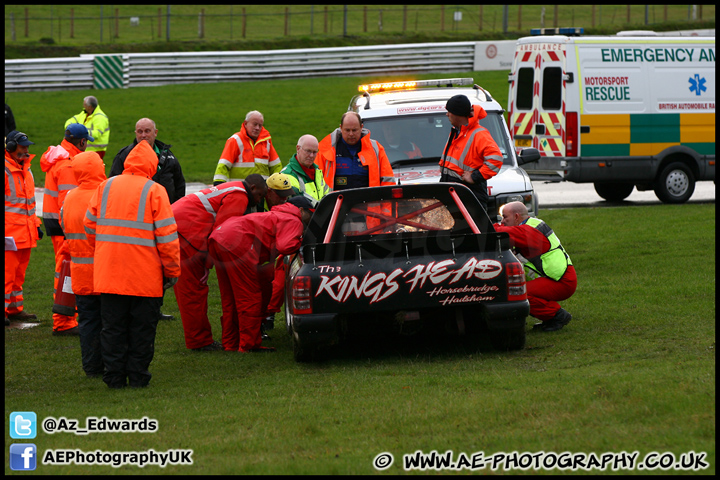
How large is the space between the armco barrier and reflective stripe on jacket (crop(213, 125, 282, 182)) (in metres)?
23.2

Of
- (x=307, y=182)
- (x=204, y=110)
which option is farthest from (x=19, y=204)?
(x=204, y=110)

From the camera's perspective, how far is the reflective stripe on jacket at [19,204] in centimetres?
977

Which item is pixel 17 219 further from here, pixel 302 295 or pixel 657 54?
pixel 657 54

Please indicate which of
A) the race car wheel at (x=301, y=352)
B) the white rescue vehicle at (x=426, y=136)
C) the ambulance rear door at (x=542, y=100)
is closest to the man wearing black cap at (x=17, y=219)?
the race car wheel at (x=301, y=352)

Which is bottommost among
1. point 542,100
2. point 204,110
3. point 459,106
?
point 459,106

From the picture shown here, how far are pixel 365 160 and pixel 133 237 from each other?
3294 mm

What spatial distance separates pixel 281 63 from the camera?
34.4m

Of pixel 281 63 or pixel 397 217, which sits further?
pixel 281 63

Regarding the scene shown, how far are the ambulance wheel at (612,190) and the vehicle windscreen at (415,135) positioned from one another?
7602 mm

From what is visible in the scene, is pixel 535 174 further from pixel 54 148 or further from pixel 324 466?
pixel 324 466

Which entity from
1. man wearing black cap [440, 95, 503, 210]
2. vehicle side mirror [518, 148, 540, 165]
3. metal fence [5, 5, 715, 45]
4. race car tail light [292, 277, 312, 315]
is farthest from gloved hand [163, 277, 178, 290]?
metal fence [5, 5, 715, 45]

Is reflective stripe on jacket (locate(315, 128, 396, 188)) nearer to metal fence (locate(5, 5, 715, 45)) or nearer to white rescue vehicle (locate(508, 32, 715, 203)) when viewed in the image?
white rescue vehicle (locate(508, 32, 715, 203))

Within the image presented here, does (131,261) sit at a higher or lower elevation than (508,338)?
higher

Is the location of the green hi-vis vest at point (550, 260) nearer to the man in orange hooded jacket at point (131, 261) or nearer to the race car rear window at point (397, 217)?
the race car rear window at point (397, 217)
